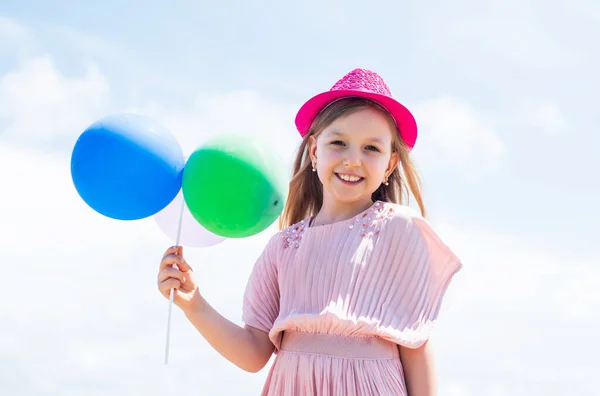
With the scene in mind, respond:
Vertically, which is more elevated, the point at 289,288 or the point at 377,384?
the point at 289,288

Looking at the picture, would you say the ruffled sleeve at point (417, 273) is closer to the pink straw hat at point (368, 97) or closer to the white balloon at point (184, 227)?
the pink straw hat at point (368, 97)

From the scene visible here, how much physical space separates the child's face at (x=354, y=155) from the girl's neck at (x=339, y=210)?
0.23ft

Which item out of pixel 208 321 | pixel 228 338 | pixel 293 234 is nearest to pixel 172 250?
pixel 208 321

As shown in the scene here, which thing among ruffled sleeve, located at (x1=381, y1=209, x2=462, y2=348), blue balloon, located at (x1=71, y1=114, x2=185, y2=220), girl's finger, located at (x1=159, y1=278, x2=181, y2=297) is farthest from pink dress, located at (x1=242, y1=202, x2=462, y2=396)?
blue balloon, located at (x1=71, y1=114, x2=185, y2=220)

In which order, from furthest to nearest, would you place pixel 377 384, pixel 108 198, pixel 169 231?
1. pixel 169 231
2. pixel 108 198
3. pixel 377 384

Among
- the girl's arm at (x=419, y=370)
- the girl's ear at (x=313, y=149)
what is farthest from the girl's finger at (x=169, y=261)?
the girl's arm at (x=419, y=370)

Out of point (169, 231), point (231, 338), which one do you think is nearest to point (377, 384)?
point (231, 338)

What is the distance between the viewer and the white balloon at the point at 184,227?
3.78 m

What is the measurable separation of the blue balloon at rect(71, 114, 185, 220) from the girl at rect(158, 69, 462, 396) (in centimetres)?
31

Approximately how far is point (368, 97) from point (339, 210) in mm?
569

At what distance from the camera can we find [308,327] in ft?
11.0

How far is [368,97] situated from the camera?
3703 millimetres

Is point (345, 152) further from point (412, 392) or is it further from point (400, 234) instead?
point (412, 392)

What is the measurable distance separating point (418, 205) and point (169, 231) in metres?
1.29
